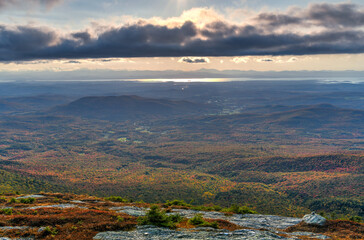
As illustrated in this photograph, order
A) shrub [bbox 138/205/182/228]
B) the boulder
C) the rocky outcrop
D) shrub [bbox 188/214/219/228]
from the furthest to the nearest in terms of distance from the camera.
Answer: the boulder → shrub [bbox 188/214/219/228] → shrub [bbox 138/205/182/228] → the rocky outcrop

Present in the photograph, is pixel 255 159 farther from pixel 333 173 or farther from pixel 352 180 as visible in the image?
pixel 352 180

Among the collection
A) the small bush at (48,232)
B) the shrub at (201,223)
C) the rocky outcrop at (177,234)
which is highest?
the small bush at (48,232)

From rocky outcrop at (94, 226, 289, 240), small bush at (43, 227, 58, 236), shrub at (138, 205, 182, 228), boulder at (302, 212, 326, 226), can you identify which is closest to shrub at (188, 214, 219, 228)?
rocky outcrop at (94, 226, 289, 240)

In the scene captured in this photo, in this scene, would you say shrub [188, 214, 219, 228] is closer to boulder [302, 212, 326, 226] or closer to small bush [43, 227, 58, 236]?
small bush [43, 227, 58, 236]

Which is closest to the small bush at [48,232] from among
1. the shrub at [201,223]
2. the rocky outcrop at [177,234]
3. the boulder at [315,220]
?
the rocky outcrop at [177,234]

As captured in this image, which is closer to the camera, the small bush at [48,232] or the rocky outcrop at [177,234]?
the small bush at [48,232]

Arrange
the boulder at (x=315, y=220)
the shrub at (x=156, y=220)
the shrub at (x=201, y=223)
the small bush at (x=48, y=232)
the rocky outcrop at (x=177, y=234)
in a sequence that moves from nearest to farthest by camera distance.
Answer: the small bush at (x=48, y=232) < the rocky outcrop at (x=177, y=234) < the shrub at (x=156, y=220) < the shrub at (x=201, y=223) < the boulder at (x=315, y=220)

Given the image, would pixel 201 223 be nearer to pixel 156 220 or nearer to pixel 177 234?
pixel 177 234

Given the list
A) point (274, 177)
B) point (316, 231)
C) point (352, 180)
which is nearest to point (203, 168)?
point (274, 177)

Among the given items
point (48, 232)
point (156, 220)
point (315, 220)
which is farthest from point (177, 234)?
point (315, 220)

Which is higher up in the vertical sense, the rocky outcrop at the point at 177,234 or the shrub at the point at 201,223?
the rocky outcrop at the point at 177,234

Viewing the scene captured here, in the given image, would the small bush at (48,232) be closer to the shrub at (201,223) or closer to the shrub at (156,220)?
the shrub at (156,220)
